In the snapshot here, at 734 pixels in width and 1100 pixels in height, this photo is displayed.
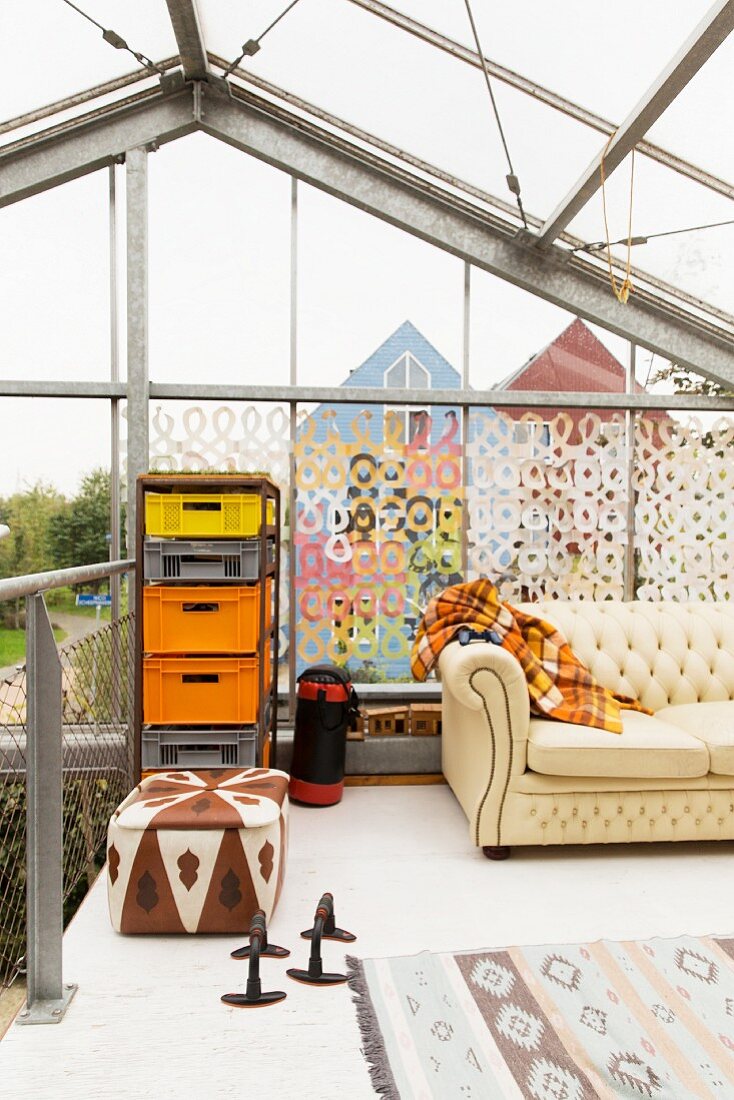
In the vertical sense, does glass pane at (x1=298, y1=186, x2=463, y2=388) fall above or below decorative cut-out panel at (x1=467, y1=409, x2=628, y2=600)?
above

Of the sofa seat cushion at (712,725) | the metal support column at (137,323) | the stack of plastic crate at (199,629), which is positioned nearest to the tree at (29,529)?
the metal support column at (137,323)

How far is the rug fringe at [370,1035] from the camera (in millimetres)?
1717

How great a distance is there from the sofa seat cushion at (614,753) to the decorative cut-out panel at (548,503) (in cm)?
117

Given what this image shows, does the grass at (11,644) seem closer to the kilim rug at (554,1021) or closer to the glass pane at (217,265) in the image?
the glass pane at (217,265)

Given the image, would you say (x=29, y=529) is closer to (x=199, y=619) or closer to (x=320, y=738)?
(x=199, y=619)

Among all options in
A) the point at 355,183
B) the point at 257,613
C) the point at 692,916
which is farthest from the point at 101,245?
the point at 692,916

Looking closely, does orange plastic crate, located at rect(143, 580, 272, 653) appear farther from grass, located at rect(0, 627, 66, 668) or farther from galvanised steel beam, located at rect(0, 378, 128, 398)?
galvanised steel beam, located at rect(0, 378, 128, 398)

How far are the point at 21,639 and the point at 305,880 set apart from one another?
1.94 metres

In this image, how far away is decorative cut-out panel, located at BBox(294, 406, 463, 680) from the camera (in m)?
3.93

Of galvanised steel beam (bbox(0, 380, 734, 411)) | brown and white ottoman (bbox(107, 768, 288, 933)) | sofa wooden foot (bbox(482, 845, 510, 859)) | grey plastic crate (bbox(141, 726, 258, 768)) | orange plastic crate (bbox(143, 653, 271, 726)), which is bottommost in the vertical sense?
sofa wooden foot (bbox(482, 845, 510, 859))

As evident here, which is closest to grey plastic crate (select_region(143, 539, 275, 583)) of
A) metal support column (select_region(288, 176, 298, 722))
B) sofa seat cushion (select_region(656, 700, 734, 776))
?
metal support column (select_region(288, 176, 298, 722))

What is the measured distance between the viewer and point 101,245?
3.85 meters

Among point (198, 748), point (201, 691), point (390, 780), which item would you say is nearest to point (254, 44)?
point (201, 691)

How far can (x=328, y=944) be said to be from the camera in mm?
2316
